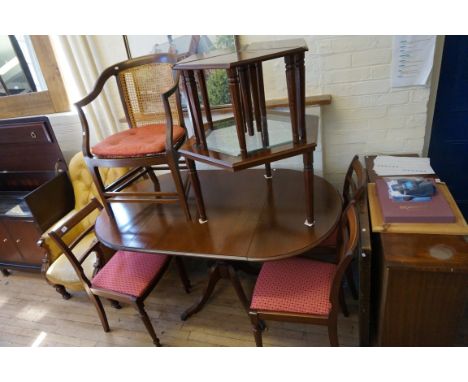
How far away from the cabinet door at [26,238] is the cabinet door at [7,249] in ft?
0.13

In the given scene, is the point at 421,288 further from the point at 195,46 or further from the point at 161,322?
the point at 195,46

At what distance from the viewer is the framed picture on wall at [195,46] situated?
5.82 feet

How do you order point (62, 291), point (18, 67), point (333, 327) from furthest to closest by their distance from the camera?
point (18, 67) → point (62, 291) → point (333, 327)

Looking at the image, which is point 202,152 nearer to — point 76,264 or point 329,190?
point 329,190

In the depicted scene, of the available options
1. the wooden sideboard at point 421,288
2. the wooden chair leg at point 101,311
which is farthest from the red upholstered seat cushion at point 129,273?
the wooden sideboard at point 421,288

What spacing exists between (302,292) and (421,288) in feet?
1.44

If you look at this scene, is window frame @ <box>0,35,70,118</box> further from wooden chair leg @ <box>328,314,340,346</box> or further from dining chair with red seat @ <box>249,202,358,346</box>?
wooden chair leg @ <box>328,314,340,346</box>

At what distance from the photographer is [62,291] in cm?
209

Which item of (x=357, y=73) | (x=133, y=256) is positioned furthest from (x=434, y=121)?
(x=133, y=256)

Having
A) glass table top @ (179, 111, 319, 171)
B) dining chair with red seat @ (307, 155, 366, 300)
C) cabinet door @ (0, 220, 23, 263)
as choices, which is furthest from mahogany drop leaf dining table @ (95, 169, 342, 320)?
cabinet door @ (0, 220, 23, 263)

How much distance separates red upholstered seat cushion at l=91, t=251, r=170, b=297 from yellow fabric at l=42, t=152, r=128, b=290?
0.38 m

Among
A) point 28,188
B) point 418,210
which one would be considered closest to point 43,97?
point 28,188

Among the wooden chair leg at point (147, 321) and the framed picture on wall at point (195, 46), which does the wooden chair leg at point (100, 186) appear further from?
the framed picture on wall at point (195, 46)

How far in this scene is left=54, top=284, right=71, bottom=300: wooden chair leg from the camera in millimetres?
2074
